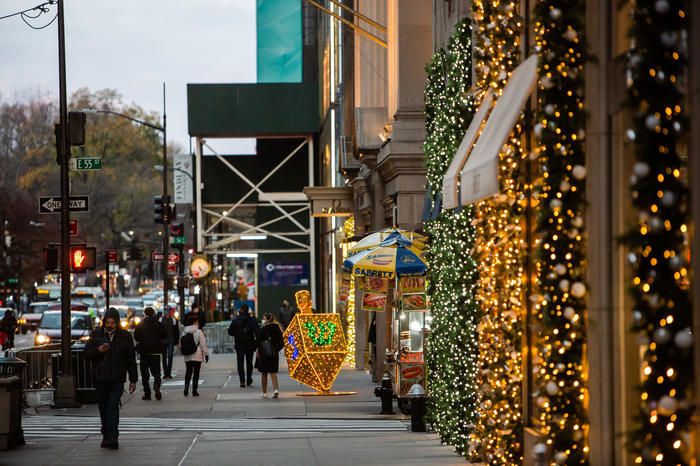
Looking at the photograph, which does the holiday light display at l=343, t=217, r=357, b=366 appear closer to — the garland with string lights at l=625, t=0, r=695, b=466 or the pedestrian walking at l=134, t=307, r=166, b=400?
the pedestrian walking at l=134, t=307, r=166, b=400

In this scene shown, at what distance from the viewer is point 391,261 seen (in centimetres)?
2148

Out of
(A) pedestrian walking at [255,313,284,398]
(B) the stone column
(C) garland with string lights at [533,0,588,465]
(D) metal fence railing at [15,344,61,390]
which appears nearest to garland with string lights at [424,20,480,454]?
(C) garland with string lights at [533,0,588,465]

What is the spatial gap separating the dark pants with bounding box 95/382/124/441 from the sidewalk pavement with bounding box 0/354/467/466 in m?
0.27

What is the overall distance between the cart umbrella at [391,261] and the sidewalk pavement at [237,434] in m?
2.50

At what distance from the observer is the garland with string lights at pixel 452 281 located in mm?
15336

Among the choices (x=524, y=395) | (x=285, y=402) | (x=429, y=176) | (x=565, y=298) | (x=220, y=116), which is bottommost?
(x=285, y=402)

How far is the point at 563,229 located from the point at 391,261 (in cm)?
1129

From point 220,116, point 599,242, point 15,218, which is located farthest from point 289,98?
point 599,242

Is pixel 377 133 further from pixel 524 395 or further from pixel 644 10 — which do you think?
pixel 644 10

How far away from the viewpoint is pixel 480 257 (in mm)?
13508

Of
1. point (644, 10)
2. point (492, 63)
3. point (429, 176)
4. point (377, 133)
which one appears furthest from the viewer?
point (377, 133)

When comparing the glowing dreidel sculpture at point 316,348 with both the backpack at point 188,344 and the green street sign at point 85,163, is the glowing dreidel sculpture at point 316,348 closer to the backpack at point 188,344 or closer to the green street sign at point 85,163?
the backpack at point 188,344

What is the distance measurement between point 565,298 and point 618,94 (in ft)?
6.21

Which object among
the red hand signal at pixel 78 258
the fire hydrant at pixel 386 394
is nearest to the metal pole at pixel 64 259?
the red hand signal at pixel 78 258
